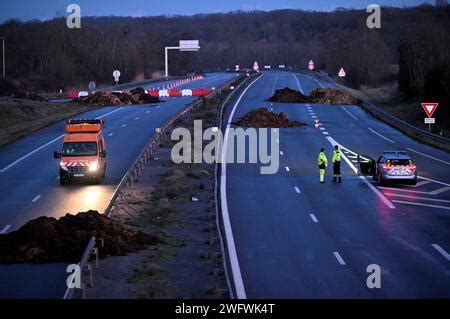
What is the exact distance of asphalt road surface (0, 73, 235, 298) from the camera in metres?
19.3

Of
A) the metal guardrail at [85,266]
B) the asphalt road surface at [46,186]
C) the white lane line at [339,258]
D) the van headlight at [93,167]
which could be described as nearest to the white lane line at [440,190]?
the white lane line at [339,258]

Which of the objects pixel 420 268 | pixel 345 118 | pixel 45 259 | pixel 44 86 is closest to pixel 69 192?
pixel 45 259

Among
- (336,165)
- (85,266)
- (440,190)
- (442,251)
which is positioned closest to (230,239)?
(85,266)

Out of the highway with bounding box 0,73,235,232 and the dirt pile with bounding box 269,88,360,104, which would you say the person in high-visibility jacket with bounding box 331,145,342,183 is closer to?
the highway with bounding box 0,73,235,232

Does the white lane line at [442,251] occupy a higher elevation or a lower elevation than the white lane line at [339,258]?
lower

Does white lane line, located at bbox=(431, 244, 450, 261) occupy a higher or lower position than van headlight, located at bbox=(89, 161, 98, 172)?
lower

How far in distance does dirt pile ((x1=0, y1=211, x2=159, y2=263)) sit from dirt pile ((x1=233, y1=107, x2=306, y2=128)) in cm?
3514

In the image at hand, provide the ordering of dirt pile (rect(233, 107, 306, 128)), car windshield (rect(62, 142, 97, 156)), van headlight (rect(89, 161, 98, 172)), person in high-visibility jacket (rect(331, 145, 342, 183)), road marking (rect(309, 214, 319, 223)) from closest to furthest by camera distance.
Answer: road marking (rect(309, 214, 319, 223)) < van headlight (rect(89, 161, 98, 172)) < car windshield (rect(62, 142, 97, 156)) < person in high-visibility jacket (rect(331, 145, 342, 183)) < dirt pile (rect(233, 107, 306, 128))

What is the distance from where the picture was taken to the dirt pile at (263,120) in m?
59.0

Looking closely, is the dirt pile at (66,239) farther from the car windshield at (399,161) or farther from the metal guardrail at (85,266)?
the car windshield at (399,161)

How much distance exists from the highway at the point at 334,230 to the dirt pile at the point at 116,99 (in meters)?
33.9

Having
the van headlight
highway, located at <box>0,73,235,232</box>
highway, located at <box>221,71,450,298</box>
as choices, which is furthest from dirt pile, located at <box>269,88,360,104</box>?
the van headlight

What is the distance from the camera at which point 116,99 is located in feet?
261

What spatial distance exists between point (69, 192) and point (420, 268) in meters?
16.2
